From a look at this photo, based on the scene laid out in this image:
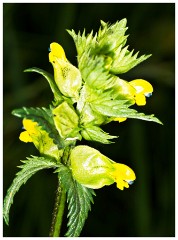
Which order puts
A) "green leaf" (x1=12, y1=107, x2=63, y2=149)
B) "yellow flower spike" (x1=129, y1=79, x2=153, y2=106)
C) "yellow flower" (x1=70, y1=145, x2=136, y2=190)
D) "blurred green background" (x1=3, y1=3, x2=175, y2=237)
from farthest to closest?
"blurred green background" (x1=3, y1=3, x2=175, y2=237)
"yellow flower spike" (x1=129, y1=79, x2=153, y2=106)
"yellow flower" (x1=70, y1=145, x2=136, y2=190)
"green leaf" (x1=12, y1=107, x2=63, y2=149)

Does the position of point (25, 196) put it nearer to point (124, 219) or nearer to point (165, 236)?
point (124, 219)

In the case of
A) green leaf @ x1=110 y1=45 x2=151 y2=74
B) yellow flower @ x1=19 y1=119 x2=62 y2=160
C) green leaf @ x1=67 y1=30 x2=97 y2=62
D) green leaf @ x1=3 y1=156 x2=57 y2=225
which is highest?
green leaf @ x1=67 y1=30 x2=97 y2=62

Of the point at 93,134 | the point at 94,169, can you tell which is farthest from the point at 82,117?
the point at 94,169

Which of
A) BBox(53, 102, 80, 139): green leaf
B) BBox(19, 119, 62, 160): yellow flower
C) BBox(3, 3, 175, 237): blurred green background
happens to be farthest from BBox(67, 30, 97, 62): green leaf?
BBox(3, 3, 175, 237): blurred green background

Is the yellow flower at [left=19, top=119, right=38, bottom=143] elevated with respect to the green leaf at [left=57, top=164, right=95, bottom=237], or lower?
elevated

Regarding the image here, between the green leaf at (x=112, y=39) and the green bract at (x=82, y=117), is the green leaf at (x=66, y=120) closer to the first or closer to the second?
the green bract at (x=82, y=117)

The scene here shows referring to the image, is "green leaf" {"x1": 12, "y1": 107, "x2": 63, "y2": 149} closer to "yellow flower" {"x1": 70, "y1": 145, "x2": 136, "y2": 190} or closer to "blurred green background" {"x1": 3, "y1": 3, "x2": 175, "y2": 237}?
"yellow flower" {"x1": 70, "y1": 145, "x2": 136, "y2": 190}

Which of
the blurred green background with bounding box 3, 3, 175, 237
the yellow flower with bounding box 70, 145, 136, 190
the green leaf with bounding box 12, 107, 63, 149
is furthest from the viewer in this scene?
the blurred green background with bounding box 3, 3, 175, 237
